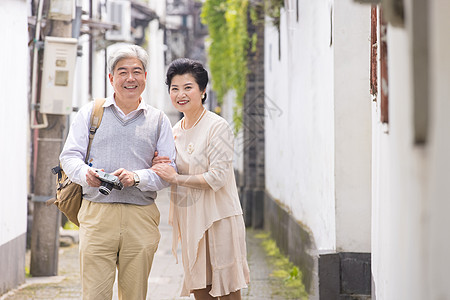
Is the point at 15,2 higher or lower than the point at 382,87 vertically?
higher

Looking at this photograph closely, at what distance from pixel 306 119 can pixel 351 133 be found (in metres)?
1.80

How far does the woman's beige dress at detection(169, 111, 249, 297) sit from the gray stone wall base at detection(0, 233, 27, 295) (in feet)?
8.81

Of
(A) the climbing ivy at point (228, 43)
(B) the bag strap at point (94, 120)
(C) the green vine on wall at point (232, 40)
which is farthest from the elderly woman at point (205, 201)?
(A) the climbing ivy at point (228, 43)

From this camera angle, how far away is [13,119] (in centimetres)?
736

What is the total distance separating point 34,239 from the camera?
823cm

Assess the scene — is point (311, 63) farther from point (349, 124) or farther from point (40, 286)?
point (40, 286)

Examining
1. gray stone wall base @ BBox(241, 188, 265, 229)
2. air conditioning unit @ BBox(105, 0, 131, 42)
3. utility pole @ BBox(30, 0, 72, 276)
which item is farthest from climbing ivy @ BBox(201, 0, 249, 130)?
utility pole @ BBox(30, 0, 72, 276)

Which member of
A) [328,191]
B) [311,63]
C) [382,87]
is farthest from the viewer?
[311,63]

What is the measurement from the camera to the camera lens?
168 inches

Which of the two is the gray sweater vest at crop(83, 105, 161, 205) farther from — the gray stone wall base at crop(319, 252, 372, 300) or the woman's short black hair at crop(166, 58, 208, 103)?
the gray stone wall base at crop(319, 252, 372, 300)

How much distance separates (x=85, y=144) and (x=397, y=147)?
6.97ft

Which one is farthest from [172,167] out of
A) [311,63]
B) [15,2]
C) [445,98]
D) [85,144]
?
[15,2]

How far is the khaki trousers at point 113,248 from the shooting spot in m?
4.51

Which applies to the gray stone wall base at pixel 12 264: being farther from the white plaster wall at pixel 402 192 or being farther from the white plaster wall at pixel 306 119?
the white plaster wall at pixel 402 192
